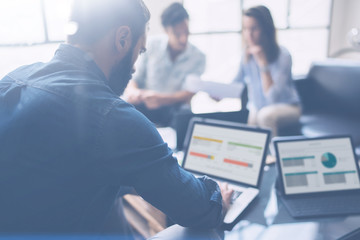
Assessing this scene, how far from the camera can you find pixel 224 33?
4.12m

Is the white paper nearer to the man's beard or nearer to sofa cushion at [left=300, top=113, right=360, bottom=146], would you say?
sofa cushion at [left=300, top=113, right=360, bottom=146]

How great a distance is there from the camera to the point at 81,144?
740 millimetres

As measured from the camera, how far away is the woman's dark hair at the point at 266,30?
222 centimetres

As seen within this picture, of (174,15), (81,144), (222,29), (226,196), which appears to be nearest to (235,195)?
(226,196)

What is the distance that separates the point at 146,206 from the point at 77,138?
75 cm

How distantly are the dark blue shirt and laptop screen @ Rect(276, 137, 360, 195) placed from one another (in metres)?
0.51

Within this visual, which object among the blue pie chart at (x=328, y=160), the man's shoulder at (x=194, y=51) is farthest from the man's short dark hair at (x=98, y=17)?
the man's shoulder at (x=194, y=51)

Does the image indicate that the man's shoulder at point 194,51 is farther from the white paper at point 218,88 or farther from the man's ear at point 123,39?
the man's ear at point 123,39

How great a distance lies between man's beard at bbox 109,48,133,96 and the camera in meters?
0.92

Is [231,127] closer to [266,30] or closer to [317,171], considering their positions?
[317,171]

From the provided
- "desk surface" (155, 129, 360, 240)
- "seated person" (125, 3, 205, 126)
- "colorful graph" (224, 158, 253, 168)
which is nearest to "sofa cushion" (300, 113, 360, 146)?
"seated person" (125, 3, 205, 126)

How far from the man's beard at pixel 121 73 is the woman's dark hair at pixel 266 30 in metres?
1.50

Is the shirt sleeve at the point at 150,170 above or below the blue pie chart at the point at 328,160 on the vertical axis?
above

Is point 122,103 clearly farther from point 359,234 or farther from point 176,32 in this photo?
point 176,32
